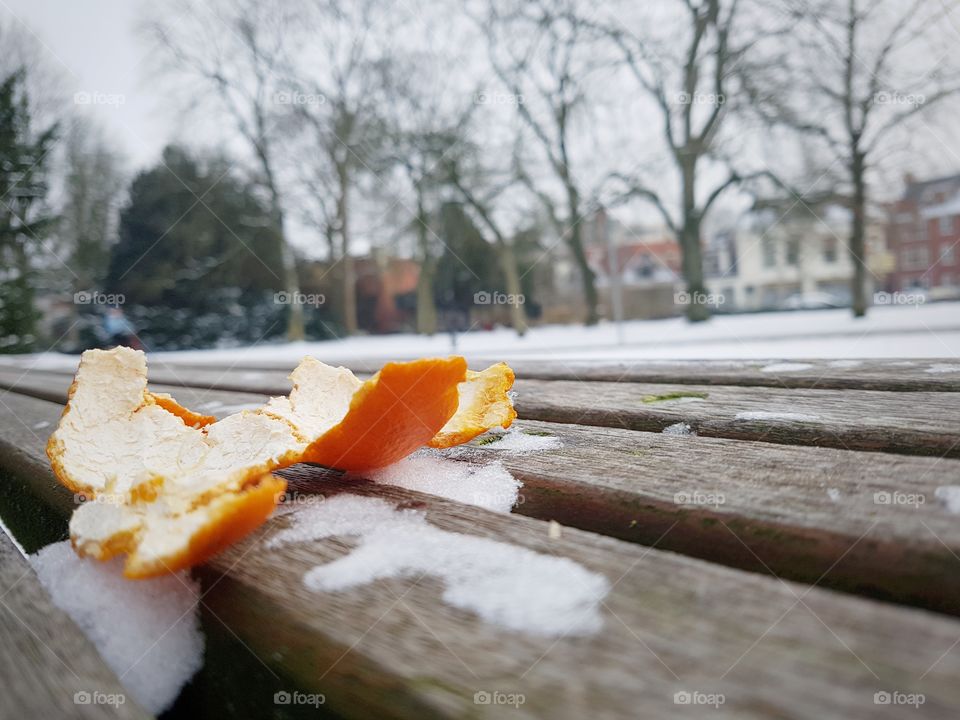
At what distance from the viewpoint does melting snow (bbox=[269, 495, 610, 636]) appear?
0.39 m

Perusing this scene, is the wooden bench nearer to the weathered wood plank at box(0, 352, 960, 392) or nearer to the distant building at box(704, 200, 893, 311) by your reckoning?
the weathered wood plank at box(0, 352, 960, 392)

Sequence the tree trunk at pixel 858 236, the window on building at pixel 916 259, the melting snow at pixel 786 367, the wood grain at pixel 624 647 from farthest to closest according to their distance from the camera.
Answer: the window on building at pixel 916 259 → the tree trunk at pixel 858 236 → the melting snow at pixel 786 367 → the wood grain at pixel 624 647

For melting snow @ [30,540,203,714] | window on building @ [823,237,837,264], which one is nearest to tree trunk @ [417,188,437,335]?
window on building @ [823,237,837,264]

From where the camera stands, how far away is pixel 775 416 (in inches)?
34.6

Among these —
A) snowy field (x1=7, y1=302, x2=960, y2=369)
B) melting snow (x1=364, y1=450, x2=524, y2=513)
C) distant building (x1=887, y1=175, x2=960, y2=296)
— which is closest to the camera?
melting snow (x1=364, y1=450, x2=524, y2=513)

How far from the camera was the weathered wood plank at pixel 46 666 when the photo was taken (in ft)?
1.21

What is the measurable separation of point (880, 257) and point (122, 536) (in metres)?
20.5

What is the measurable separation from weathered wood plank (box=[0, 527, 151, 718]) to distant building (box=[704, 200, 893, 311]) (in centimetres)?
1159

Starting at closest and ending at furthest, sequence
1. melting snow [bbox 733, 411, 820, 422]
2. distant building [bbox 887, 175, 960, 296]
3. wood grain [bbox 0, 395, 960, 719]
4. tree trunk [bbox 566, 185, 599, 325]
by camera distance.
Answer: wood grain [bbox 0, 395, 960, 719] → melting snow [bbox 733, 411, 820, 422] → tree trunk [bbox 566, 185, 599, 325] → distant building [bbox 887, 175, 960, 296]

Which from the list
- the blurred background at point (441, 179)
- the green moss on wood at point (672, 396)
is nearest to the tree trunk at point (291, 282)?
the blurred background at point (441, 179)

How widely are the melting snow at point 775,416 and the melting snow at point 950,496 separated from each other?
1.04 feet

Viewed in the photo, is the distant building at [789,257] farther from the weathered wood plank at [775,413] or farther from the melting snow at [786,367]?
the weathered wood plank at [775,413]

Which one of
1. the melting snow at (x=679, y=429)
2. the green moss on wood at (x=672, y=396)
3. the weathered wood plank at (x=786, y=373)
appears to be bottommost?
the melting snow at (x=679, y=429)

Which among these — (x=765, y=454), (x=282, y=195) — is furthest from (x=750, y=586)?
(x=282, y=195)
